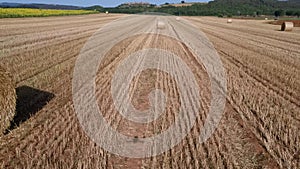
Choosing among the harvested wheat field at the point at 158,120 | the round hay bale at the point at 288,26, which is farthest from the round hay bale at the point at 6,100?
the round hay bale at the point at 288,26

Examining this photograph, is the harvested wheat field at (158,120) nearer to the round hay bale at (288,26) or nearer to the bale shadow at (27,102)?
the bale shadow at (27,102)

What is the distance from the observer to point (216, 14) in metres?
A: 109

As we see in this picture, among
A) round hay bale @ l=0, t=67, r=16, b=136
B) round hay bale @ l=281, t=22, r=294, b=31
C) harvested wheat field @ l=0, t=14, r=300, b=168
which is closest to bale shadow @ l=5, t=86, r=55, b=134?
harvested wheat field @ l=0, t=14, r=300, b=168

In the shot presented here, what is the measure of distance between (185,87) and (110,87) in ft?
7.52

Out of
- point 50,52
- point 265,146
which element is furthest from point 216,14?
point 265,146

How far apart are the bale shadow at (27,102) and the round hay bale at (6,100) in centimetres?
24

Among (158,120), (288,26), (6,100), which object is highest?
(288,26)

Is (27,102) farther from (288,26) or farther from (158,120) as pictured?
(288,26)

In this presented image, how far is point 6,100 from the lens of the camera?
18.9 ft

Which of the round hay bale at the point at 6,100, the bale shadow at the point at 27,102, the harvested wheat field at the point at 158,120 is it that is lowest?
the harvested wheat field at the point at 158,120

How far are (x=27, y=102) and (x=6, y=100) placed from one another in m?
1.76

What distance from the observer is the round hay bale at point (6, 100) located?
5583mm

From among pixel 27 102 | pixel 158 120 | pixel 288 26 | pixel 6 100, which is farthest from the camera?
pixel 288 26

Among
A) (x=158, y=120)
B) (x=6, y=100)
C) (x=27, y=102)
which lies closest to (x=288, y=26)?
(x=158, y=120)
